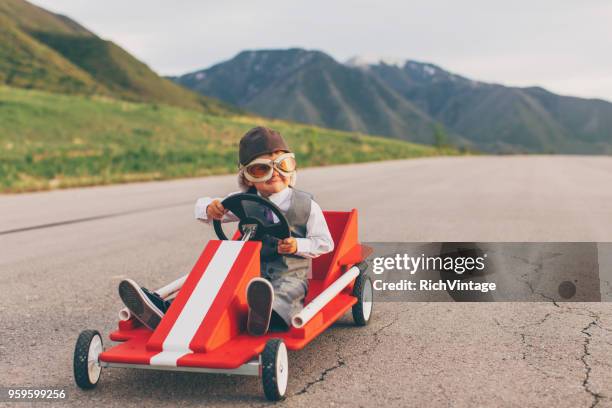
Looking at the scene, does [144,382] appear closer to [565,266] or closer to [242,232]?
[242,232]

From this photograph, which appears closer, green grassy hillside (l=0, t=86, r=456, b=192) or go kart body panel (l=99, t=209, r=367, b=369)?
go kart body panel (l=99, t=209, r=367, b=369)

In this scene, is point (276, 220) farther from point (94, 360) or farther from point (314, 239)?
point (94, 360)

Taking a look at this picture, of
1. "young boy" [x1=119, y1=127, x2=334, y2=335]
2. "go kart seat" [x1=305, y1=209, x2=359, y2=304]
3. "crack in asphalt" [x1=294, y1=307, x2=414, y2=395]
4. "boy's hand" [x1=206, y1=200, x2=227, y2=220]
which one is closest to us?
"crack in asphalt" [x1=294, y1=307, x2=414, y2=395]

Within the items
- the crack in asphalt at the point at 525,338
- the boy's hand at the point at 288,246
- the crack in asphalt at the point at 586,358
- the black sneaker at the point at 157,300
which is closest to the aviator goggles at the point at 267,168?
the boy's hand at the point at 288,246

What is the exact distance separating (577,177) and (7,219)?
1698 centimetres

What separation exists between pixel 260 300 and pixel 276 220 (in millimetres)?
811

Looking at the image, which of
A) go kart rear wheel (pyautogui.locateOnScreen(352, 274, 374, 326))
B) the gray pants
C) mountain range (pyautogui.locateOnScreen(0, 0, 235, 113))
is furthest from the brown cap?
mountain range (pyautogui.locateOnScreen(0, 0, 235, 113))

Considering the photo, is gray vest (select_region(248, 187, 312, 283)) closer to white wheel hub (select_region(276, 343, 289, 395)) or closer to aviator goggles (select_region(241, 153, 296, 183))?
aviator goggles (select_region(241, 153, 296, 183))

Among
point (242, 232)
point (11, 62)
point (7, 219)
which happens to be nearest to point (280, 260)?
point (242, 232)

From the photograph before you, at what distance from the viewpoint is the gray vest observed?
4340mm

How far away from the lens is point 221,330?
3.67 metres

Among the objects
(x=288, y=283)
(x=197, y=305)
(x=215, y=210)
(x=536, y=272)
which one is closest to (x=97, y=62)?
(x=536, y=272)

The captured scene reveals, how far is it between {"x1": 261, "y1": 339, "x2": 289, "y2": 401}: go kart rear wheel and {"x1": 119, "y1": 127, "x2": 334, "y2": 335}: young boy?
39 cm

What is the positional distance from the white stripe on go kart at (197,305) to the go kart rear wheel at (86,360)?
40 centimetres
